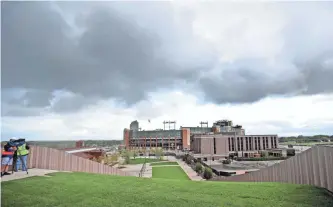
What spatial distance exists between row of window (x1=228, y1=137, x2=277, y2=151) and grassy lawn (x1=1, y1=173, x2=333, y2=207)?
91.3 m

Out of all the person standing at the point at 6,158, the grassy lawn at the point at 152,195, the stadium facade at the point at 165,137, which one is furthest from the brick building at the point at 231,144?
the grassy lawn at the point at 152,195

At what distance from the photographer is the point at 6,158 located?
11.7 m

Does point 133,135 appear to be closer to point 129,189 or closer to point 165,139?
point 165,139

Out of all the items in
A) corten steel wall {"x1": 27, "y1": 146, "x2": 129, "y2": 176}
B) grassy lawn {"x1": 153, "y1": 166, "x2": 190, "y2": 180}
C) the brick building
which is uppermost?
corten steel wall {"x1": 27, "y1": 146, "x2": 129, "y2": 176}

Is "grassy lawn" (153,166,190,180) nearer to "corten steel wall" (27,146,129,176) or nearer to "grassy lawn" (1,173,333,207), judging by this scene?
"corten steel wall" (27,146,129,176)

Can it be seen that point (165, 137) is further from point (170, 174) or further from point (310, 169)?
point (310, 169)

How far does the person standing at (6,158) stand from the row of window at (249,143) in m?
91.1

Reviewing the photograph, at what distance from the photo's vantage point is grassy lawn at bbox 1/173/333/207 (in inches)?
281

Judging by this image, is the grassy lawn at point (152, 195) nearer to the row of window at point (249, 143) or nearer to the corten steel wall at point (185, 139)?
the row of window at point (249, 143)

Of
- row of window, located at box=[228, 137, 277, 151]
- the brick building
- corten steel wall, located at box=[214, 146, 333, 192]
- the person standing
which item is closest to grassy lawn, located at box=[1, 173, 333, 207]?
corten steel wall, located at box=[214, 146, 333, 192]

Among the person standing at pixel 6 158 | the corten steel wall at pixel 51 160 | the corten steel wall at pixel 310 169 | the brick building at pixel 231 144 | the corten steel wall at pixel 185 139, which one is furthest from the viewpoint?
the corten steel wall at pixel 185 139

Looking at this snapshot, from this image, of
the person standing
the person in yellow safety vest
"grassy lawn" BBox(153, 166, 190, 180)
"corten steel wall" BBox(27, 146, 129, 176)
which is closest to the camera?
the person standing

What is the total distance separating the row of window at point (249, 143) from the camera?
97.0 m

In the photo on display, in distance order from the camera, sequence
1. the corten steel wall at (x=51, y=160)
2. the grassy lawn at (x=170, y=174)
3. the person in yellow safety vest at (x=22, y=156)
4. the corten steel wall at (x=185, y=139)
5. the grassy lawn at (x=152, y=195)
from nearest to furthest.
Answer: the grassy lawn at (x=152, y=195) → the person in yellow safety vest at (x=22, y=156) → the corten steel wall at (x=51, y=160) → the grassy lawn at (x=170, y=174) → the corten steel wall at (x=185, y=139)
